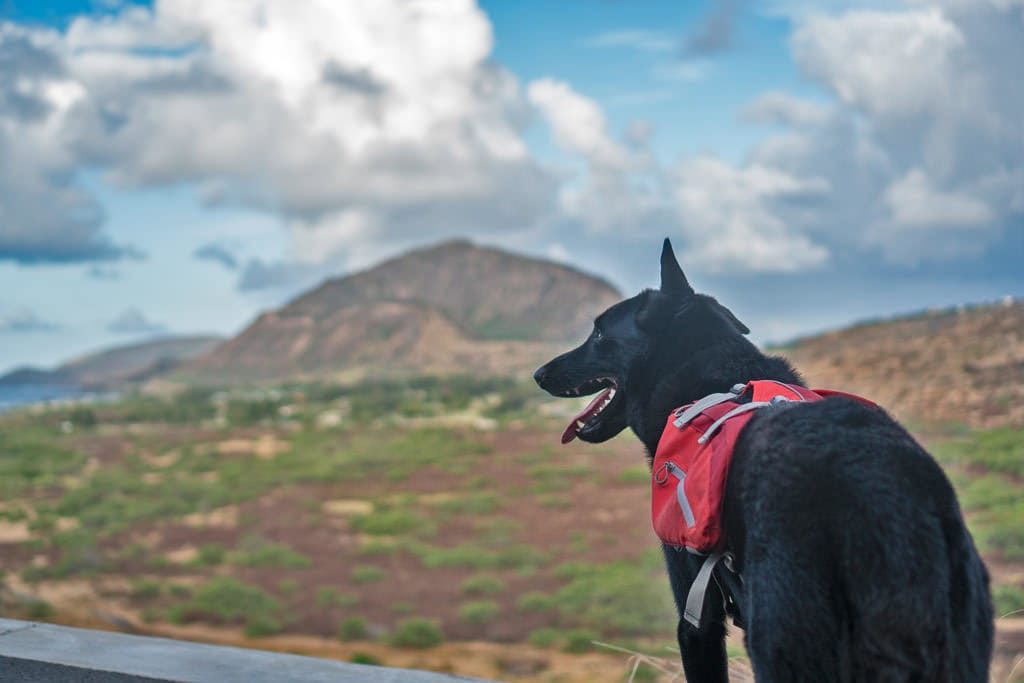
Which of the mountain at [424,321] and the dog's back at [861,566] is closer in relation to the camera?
the dog's back at [861,566]

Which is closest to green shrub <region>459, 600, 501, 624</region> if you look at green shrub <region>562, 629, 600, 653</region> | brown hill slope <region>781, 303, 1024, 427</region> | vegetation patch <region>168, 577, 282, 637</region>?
green shrub <region>562, 629, 600, 653</region>

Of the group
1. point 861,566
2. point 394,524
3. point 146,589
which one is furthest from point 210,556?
point 861,566

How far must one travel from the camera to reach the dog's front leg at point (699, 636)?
92.8 inches

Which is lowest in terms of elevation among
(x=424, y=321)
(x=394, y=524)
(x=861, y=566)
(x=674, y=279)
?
(x=394, y=524)

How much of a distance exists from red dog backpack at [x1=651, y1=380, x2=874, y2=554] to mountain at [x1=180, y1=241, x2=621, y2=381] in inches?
2602

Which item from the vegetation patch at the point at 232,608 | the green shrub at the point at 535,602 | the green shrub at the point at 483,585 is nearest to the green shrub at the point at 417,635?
the green shrub at the point at 535,602

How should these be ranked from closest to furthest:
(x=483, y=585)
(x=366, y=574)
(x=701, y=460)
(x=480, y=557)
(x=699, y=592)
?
(x=701, y=460) → (x=699, y=592) → (x=483, y=585) → (x=366, y=574) → (x=480, y=557)

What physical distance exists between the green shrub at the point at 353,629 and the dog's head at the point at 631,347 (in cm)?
1213

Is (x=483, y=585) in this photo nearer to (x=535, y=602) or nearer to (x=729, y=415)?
(x=535, y=602)

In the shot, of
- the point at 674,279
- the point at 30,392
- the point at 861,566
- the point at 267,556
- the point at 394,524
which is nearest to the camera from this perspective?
the point at 861,566

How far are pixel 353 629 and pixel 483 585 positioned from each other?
11.6ft

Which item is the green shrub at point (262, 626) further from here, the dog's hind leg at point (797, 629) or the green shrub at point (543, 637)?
the dog's hind leg at point (797, 629)

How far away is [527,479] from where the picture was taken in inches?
1093

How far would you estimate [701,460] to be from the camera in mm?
2135
